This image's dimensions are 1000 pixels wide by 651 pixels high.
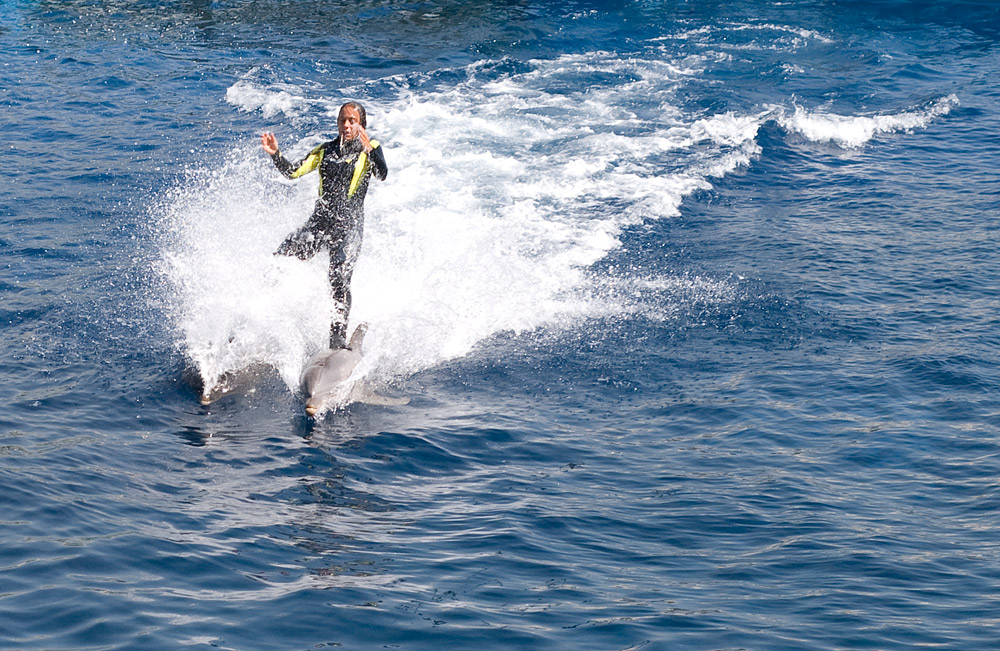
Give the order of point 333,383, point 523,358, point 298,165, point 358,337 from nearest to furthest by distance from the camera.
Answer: point 333,383
point 298,165
point 358,337
point 523,358

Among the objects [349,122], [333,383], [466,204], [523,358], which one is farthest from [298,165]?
[466,204]

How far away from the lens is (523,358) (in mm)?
10984

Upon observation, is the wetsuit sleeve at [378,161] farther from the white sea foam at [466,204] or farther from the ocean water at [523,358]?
the ocean water at [523,358]

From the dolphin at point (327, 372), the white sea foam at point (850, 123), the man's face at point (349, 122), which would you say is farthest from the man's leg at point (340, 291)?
the white sea foam at point (850, 123)

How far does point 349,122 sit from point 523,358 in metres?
2.91

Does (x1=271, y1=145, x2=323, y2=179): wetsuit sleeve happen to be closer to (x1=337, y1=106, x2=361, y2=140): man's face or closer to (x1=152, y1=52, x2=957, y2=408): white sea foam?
(x1=337, y1=106, x2=361, y2=140): man's face

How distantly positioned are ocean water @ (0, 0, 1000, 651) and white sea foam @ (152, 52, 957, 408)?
0.06 meters

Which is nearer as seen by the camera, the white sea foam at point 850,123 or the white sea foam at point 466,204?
the white sea foam at point 466,204

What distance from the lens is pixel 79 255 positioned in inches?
524

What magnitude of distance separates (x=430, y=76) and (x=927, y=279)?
38.3ft

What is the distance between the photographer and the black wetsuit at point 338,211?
10.2 meters

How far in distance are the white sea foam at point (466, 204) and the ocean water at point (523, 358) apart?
64mm

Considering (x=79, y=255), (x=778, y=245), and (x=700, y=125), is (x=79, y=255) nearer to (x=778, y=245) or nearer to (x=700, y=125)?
(x=778, y=245)

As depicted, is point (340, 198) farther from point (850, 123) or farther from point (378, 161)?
point (850, 123)
